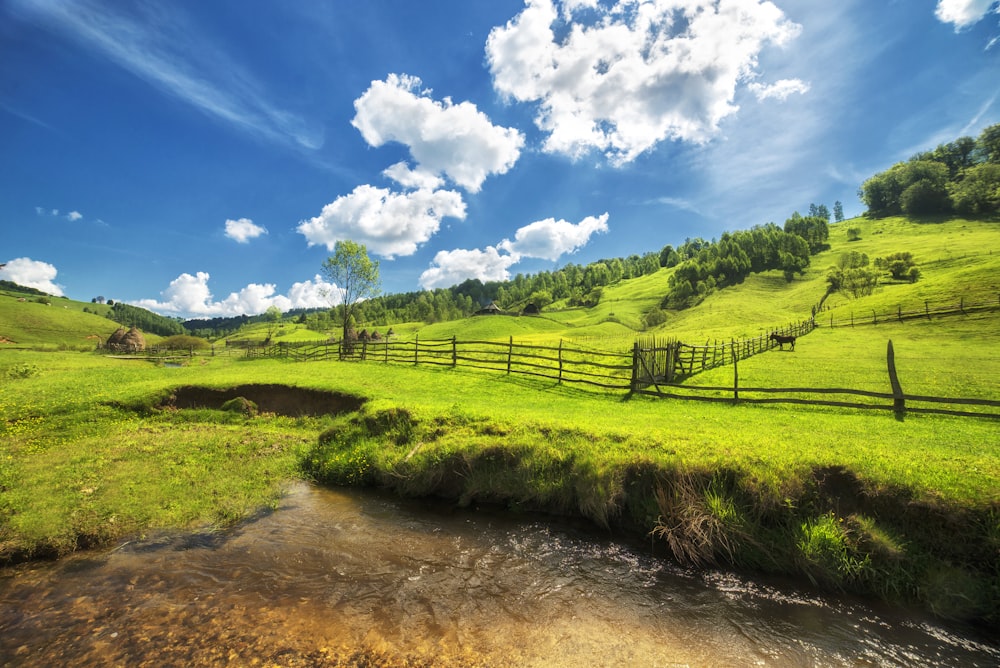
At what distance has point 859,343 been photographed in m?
28.9

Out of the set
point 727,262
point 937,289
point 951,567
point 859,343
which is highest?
point 727,262

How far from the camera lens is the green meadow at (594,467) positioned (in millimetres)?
5848

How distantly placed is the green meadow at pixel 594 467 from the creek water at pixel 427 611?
1.91 feet

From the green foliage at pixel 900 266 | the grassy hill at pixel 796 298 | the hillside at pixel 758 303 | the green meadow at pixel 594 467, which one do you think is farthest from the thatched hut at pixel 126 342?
the green foliage at pixel 900 266

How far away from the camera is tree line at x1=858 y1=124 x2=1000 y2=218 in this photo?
101188 millimetres

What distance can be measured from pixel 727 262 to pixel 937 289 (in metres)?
58.6

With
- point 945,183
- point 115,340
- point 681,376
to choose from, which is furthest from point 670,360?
point 945,183

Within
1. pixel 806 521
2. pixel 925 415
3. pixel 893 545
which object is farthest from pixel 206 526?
pixel 925 415

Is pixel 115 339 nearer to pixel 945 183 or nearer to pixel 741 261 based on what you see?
pixel 741 261

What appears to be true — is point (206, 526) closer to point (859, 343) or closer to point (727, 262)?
point (859, 343)

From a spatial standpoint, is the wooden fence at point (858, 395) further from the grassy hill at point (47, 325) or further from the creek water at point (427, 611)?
the grassy hill at point (47, 325)

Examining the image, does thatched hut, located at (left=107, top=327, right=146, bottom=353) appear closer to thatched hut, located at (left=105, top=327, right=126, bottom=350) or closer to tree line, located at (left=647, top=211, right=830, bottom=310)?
thatched hut, located at (left=105, top=327, right=126, bottom=350)

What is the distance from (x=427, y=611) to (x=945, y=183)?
171 meters

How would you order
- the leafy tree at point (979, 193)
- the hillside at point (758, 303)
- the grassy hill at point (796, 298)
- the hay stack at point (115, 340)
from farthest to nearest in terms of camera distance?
the leafy tree at point (979, 193)
the hay stack at point (115, 340)
the hillside at point (758, 303)
the grassy hill at point (796, 298)
